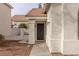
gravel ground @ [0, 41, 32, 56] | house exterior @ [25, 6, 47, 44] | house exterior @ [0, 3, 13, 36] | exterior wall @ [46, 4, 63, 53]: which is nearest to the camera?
exterior wall @ [46, 4, 63, 53]

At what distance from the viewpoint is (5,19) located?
21047mm

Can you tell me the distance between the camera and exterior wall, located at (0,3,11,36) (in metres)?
20.0

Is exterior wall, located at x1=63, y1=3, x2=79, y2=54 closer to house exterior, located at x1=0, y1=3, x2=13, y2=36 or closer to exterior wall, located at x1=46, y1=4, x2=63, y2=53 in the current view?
exterior wall, located at x1=46, y1=4, x2=63, y2=53

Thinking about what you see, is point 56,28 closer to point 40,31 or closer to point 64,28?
point 64,28

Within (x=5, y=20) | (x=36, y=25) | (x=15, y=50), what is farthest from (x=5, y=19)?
(x=15, y=50)

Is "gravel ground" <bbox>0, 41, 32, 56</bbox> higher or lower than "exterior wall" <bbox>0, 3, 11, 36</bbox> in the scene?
lower

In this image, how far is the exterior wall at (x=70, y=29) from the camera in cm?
1091

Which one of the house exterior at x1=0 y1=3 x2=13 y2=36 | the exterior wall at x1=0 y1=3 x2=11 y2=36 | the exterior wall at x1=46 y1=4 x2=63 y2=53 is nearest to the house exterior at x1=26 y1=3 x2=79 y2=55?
the exterior wall at x1=46 y1=4 x2=63 y2=53

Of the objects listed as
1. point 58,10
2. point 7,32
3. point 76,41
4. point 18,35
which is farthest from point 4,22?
point 76,41

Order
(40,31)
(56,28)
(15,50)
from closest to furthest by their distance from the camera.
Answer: (56,28) < (15,50) < (40,31)

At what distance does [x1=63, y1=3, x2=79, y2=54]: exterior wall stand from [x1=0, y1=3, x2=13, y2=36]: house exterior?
930 centimetres

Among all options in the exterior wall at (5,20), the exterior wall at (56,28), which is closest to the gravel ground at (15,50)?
the exterior wall at (56,28)

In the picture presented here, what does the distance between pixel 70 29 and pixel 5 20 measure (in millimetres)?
10947

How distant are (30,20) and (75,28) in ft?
23.3
